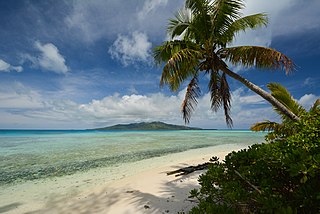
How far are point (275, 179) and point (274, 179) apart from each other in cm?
1

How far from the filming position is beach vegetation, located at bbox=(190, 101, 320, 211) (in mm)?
1740

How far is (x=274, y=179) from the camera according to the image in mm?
2260

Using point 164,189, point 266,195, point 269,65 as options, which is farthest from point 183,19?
point 266,195

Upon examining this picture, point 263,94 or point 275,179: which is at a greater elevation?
point 263,94

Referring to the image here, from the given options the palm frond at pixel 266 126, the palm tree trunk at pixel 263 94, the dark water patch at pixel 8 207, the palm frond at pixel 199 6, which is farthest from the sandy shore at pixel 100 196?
the palm frond at pixel 199 6

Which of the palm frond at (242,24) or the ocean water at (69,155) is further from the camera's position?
the ocean water at (69,155)

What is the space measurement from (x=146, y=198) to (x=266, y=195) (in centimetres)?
318

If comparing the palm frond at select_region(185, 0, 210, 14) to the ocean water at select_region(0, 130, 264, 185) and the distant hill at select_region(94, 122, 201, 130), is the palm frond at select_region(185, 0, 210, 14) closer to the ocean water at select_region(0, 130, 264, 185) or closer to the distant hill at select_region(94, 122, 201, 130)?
the ocean water at select_region(0, 130, 264, 185)

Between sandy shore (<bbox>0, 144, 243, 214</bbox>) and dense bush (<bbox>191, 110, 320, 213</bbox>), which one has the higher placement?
dense bush (<bbox>191, 110, 320, 213</bbox>)

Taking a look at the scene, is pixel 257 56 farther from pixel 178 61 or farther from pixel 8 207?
pixel 8 207

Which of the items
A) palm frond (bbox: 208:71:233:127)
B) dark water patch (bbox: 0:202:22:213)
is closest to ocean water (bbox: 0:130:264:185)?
dark water patch (bbox: 0:202:22:213)

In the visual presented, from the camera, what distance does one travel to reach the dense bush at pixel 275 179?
174 cm

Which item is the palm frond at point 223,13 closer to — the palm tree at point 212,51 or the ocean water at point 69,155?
the palm tree at point 212,51

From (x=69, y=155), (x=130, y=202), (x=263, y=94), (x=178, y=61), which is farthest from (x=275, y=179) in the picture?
(x=69, y=155)
